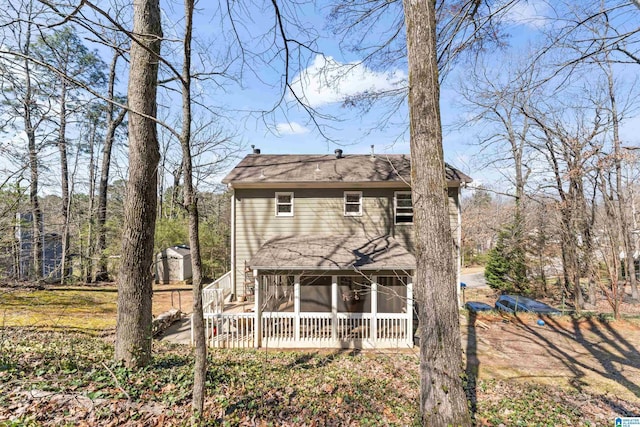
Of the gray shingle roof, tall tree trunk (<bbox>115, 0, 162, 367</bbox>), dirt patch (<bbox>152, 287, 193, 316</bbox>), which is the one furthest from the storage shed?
tall tree trunk (<bbox>115, 0, 162, 367</bbox>)

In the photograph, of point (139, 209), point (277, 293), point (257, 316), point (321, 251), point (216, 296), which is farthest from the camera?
point (277, 293)

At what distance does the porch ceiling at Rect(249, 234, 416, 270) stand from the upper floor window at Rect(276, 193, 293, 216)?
3.26 ft

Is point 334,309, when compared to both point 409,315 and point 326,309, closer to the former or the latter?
point 326,309

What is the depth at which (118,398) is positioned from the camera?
3.42 meters

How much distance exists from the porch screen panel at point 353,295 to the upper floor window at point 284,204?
12.2 ft

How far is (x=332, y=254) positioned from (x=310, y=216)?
2.61 metres

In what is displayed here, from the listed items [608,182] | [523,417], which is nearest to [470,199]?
[608,182]

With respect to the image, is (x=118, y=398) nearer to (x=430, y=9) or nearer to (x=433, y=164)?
(x=433, y=164)

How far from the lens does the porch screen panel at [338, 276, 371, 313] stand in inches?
310

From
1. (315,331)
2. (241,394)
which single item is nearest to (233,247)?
(315,331)

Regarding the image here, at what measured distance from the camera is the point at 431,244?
366cm

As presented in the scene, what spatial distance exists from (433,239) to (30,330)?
9.94 m

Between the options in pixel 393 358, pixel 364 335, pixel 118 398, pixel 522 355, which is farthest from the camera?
pixel 364 335

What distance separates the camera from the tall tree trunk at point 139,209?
4.35 m
